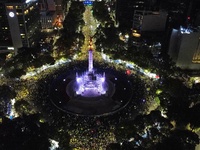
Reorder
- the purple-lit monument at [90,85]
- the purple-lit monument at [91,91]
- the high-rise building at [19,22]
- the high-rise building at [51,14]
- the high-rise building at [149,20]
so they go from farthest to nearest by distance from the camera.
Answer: the high-rise building at [51,14]
the high-rise building at [149,20]
the high-rise building at [19,22]
the purple-lit monument at [90,85]
the purple-lit monument at [91,91]

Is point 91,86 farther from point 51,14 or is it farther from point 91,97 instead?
point 51,14

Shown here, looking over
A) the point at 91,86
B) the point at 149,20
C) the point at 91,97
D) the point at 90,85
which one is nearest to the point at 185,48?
the point at 149,20

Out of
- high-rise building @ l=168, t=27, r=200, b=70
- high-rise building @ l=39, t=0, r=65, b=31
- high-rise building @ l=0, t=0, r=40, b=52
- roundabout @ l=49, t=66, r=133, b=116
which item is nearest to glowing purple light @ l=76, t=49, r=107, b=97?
roundabout @ l=49, t=66, r=133, b=116

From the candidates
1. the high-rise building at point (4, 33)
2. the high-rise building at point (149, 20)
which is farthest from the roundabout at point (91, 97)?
the high-rise building at point (149, 20)

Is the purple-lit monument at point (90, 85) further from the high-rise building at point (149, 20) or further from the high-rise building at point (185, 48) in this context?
the high-rise building at point (149, 20)

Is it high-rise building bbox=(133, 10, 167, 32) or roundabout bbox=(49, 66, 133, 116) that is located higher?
high-rise building bbox=(133, 10, 167, 32)

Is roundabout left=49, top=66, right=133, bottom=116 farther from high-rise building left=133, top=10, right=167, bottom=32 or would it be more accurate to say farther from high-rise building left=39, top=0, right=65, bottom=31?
high-rise building left=39, top=0, right=65, bottom=31
